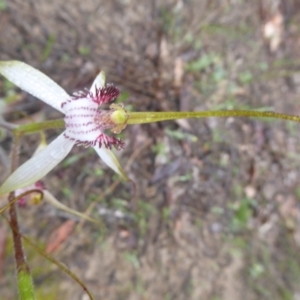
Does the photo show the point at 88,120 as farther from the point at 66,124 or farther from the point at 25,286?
the point at 25,286

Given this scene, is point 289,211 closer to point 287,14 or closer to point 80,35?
point 287,14

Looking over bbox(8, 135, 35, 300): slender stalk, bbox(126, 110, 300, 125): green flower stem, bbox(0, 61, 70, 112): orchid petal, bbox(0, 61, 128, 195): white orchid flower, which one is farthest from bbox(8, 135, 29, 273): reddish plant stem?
bbox(126, 110, 300, 125): green flower stem

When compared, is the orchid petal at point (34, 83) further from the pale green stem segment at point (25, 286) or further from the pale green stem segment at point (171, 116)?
the pale green stem segment at point (25, 286)

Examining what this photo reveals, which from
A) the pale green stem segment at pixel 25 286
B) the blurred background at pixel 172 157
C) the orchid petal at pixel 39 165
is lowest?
the pale green stem segment at pixel 25 286

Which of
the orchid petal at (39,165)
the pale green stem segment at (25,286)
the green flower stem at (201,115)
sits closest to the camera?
the green flower stem at (201,115)

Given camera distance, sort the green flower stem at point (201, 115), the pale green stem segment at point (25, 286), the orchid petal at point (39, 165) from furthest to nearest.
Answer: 1. the orchid petal at point (39, 165)
2. the pale green stem segment at point (25, 286)
3. the green flower stem at point (201, 115)

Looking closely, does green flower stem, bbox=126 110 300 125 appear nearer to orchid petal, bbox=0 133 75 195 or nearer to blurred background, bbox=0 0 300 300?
orchid petal, bbox=0 133 75 195

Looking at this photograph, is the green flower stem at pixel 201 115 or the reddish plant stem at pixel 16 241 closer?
the green flower stem at pixel 201 115

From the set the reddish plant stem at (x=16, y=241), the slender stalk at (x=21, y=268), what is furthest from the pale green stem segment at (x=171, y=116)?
the slender stalk at (x=21, y=268)
